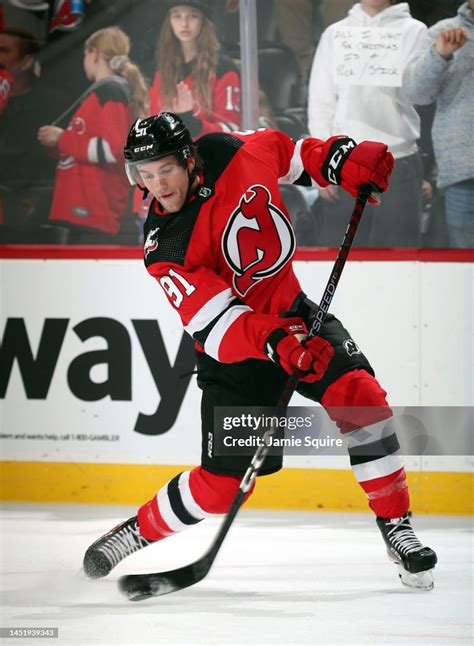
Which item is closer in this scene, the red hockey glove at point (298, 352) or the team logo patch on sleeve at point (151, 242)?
the red hockey glove at point (298, 352)

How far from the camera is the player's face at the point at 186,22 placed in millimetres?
3691

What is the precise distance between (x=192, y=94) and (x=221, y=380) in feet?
4.83

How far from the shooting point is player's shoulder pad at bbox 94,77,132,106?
375cm

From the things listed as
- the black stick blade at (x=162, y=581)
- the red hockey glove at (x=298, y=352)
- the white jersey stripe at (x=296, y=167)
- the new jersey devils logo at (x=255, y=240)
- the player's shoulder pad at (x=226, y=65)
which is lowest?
the black stick blade at (x=162, y=581)

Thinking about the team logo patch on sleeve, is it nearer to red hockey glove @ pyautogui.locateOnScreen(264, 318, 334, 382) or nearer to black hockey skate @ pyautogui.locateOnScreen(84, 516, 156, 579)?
red hockey glove @ pyautogui.locateOnScreen(264, 318, 334, 382)

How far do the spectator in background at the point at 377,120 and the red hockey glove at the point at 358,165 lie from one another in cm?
93

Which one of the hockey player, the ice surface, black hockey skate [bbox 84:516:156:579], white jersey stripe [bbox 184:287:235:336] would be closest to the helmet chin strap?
the hockey player

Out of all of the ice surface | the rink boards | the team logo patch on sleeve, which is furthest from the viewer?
the rink boards

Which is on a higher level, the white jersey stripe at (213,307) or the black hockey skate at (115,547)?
the white jersey stripe at (213,307)

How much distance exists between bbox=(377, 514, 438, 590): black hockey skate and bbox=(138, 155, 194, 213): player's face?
931 millimetres

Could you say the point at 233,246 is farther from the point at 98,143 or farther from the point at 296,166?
the point at 98,143

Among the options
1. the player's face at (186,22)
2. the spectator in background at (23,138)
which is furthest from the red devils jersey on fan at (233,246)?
the spectator in background at (23,138)

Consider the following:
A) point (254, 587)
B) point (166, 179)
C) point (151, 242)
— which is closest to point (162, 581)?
point (254, 587)

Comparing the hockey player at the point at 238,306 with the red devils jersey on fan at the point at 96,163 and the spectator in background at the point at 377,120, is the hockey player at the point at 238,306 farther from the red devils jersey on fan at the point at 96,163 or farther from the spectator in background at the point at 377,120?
the red devils jersey on fan at the point at 96,163
